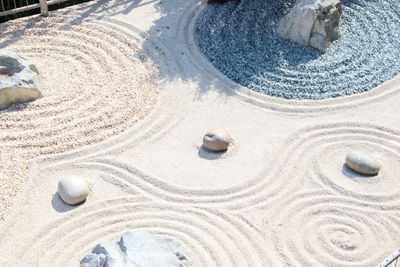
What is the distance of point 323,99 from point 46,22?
678 centimetres

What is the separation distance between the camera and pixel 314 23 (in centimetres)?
1393

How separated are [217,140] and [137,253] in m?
3.11

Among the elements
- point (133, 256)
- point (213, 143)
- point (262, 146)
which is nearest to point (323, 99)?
point (262, 146)

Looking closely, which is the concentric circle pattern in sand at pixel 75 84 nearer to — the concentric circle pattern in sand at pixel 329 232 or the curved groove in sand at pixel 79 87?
the curved groove in sand at pixel 79 87

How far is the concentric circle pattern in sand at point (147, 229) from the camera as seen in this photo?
945cm

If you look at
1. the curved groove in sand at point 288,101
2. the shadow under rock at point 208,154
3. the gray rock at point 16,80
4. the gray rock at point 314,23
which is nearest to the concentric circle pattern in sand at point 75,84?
the gray rock at point 16,80

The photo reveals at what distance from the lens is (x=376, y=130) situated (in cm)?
1199

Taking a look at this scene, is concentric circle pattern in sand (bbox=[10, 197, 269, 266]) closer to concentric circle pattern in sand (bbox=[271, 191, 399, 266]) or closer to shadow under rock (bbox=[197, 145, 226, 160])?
concentric circle pattern in sand (bbox=[271, 191, 399, 266])

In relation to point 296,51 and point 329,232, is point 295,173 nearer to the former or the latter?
point 329,232

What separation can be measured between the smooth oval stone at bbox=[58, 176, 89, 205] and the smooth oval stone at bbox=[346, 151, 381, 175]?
15.3 feet

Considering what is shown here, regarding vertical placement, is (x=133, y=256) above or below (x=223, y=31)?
below

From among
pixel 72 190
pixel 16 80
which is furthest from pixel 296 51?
pixel 72 190

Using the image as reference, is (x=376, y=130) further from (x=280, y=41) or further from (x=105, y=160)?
(x=105, y=160)

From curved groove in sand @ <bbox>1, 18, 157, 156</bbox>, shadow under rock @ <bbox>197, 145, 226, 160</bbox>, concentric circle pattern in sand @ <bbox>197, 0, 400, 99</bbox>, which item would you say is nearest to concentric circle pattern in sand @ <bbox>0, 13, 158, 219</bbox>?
curved groove in sand @ <bbox>1, 18, 157, 156</bbox>
